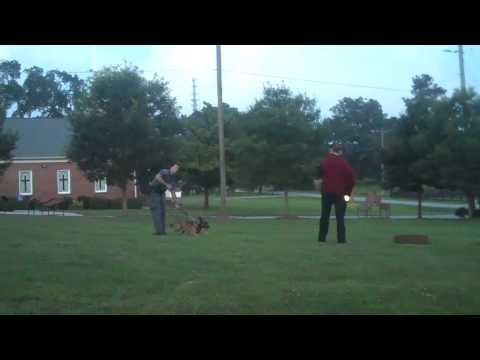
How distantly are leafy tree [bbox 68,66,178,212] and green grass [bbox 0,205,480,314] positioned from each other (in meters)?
15.9

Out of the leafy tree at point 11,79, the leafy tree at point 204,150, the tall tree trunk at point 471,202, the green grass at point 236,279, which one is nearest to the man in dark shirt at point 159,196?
the green grass at point 236,279

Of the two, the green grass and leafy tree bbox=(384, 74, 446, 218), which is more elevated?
leafy tree bbox=(384, 74, 446, 218)

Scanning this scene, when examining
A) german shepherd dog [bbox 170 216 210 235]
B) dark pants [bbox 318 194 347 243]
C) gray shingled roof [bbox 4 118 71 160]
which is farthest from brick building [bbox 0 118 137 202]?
dark pants [bbox 318 194 347 243]

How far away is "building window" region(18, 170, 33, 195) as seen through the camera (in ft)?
147

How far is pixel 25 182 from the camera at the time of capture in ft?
147

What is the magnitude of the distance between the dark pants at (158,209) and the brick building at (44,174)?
99.8 ft

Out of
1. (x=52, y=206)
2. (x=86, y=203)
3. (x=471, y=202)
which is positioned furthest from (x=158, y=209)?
(x=86, y=203)

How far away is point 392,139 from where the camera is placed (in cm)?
3522

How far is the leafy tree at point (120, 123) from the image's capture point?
27.5 m

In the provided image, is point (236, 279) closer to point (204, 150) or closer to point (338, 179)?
point (338, 179)

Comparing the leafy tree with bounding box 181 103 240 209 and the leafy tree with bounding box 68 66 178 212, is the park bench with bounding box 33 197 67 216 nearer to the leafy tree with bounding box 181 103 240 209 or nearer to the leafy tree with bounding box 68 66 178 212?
the leafy tree with bounding box 68 66 178 212

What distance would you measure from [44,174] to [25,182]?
56.7 inches

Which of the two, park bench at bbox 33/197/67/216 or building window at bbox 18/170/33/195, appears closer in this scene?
park bench at bbox 33/197/67/216
